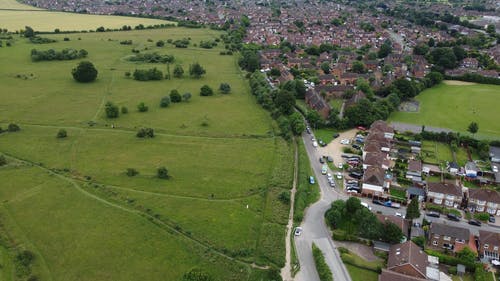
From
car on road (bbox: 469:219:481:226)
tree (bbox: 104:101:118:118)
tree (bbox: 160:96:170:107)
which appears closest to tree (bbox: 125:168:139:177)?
tree (bbox: 104:101:118:118)

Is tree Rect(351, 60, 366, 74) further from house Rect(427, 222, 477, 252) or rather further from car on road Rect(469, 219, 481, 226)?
house Rect(427, 222, 477, 252)

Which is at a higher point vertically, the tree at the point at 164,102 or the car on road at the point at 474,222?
the tree at the point at 164,102

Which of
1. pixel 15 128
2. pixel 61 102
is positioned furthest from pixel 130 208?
pixel 61 102

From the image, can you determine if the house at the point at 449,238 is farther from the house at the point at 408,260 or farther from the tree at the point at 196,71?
the tree at the point at 196,71

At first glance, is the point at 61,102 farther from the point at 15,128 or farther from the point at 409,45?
the point at 409,45

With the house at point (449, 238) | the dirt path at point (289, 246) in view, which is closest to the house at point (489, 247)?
the house at point (449, 238)

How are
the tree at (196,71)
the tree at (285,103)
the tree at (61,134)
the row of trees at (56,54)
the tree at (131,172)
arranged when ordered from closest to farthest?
the tree at (131,172) < the tree at (61,134) < the tree at (285,103) < the tree at (196,71) < the row of trees at (56,54)

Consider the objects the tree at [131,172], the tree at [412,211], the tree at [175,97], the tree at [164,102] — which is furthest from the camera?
the tree at [175,97]
